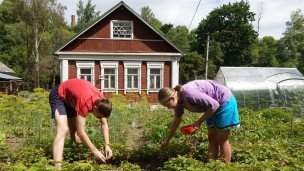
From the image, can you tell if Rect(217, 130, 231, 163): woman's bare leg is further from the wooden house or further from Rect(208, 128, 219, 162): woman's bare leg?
the wooden house

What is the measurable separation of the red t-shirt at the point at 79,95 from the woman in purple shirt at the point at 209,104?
86cm

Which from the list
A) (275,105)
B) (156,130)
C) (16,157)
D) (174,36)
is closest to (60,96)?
(16,157)

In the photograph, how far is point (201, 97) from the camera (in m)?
4.52

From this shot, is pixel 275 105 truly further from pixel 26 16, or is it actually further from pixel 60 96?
pixel 26 16

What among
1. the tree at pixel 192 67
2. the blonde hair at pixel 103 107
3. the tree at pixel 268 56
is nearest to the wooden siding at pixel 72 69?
the blonde hair at pixel 103 107

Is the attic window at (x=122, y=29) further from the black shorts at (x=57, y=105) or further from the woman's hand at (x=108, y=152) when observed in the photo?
the woman's hand at (x=108, y=152)

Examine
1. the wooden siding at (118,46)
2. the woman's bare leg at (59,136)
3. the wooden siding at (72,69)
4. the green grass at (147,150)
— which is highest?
the wooden siding at (118,46)

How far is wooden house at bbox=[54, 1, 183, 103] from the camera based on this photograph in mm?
21391

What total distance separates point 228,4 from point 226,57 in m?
7.44

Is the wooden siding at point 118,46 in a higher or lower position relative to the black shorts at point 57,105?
higher

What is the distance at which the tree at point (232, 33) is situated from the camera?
51.7 m

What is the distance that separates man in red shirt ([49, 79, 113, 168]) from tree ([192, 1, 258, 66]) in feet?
152

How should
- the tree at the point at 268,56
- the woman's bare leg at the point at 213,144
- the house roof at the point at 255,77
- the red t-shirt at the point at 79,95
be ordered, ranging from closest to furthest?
the red t-shirt at the point at 79,95, the woman's bare leg at the point at 213,144, the house roof at the point at 255,77, the tree at the point at 268,56

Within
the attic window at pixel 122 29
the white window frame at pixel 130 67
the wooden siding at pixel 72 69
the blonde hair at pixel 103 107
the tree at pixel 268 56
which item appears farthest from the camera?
the tree at pixel 268 56
